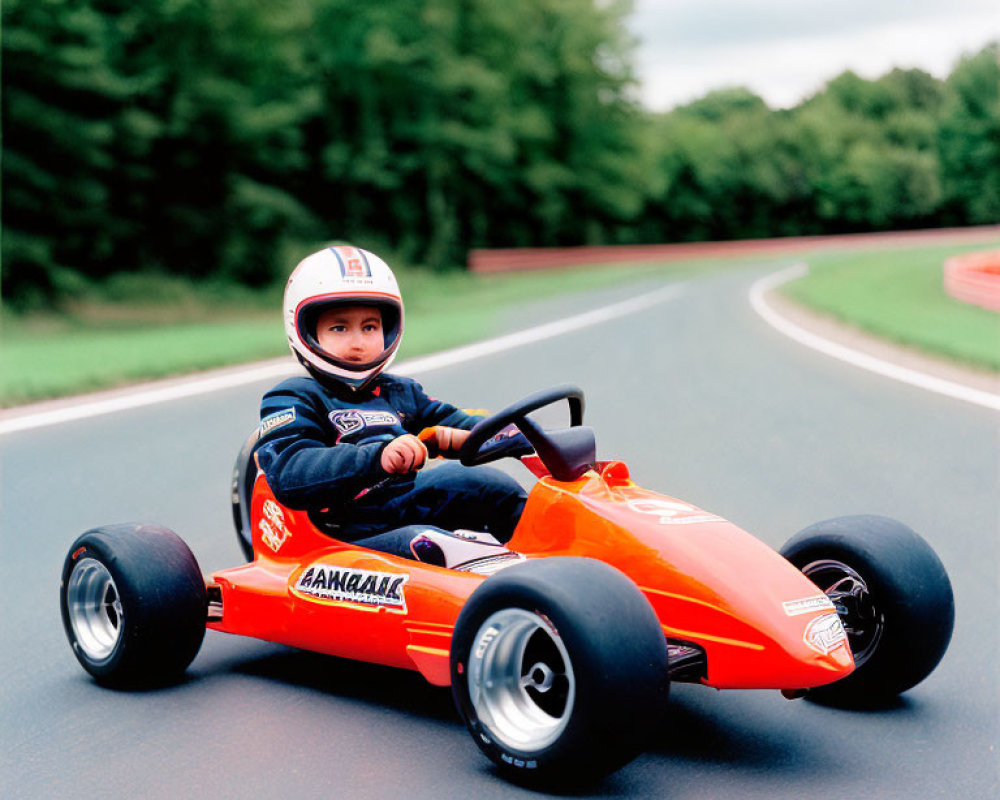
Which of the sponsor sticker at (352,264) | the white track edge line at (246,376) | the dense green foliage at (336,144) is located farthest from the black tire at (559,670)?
the dense green foliage at (336,144)

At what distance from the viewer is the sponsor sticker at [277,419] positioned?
178 inches

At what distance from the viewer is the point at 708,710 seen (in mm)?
4172

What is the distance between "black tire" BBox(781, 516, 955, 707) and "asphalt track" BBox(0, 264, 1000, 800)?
120 millimetres

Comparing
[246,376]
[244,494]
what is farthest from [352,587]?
[246,376]

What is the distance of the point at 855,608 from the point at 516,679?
1.23 meters

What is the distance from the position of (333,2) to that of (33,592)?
43074mm

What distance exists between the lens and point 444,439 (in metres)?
4.86

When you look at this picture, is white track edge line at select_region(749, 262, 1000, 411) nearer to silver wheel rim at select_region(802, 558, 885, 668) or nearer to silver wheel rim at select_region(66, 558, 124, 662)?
silver wheel rim at select_region(802, 558, 885, 668)

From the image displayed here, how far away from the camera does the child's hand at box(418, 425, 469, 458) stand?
4.85m

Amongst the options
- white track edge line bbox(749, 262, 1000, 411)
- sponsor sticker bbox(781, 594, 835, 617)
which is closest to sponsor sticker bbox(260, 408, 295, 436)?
sponsor sticker bbox(781, 594, 835, 617)

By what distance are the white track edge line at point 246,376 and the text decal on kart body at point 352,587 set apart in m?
6.19

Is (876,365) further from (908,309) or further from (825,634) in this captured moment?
(825,634)

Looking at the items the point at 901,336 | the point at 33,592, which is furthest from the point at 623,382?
the point at 33,592

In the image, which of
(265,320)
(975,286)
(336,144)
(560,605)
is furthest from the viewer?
(336,144)
